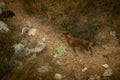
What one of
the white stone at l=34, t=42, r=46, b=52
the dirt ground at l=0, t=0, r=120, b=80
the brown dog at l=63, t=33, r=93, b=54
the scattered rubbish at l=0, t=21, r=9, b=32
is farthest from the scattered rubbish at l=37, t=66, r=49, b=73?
the scattered rubbish at l=0, t=21, r=9, b=32

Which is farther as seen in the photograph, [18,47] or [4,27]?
[4,27]

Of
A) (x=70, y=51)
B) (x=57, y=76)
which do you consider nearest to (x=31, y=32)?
(x=70, y=51)

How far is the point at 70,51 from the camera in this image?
125 inches

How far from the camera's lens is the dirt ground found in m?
3.01

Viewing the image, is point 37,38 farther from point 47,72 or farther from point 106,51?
point 106,51

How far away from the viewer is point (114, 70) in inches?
118

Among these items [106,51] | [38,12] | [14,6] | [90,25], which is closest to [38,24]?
[38,12]

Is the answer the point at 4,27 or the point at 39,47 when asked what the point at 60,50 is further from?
the point at 4,27

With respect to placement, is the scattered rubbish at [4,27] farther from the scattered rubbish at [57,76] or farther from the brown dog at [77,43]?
the scattered rubbish at [57,76]

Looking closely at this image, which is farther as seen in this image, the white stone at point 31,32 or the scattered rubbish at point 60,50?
the white stone at point 31,32

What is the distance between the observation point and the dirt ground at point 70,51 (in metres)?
3.01

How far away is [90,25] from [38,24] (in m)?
0.66

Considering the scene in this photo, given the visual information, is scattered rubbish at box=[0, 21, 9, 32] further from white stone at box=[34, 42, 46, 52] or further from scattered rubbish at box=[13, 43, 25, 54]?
white stone at box=[34, 42, 46, 52]

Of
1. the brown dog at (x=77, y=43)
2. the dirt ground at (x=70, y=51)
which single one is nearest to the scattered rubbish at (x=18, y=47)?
the dirt ground at (x=70, y=51)
